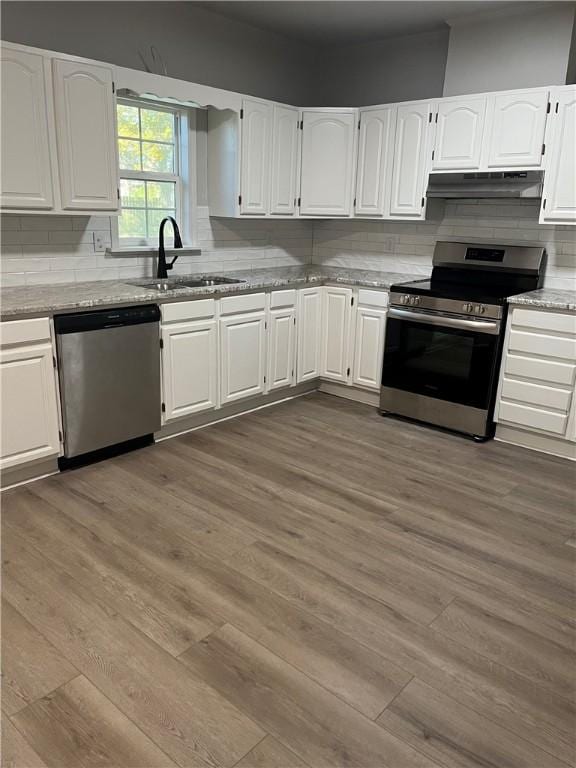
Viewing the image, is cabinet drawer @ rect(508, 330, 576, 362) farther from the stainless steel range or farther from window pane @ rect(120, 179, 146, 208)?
window pane @ rect(120, 179, 146, 208)

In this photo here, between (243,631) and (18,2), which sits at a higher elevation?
(18,2)

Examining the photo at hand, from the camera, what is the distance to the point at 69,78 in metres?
3.22

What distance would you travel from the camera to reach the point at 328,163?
4.75 metres

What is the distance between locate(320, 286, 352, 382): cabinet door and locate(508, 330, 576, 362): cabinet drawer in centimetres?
134

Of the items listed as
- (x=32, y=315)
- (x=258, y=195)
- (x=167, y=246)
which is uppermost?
(x=258, y=195)

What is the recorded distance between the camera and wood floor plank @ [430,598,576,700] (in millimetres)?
2021

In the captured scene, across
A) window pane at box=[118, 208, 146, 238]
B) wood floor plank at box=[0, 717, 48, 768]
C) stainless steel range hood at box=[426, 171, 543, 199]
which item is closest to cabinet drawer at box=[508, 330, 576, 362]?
stainless steel range hood at box=[426, 171, 543, 199]

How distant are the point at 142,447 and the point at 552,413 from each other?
2.62 meters

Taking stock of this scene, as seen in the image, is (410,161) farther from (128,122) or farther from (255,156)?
(128,122)

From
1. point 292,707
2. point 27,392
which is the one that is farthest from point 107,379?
point 292,707

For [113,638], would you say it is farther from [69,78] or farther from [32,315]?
[69,78]

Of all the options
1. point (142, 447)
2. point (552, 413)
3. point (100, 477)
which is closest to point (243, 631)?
point (100, 477)

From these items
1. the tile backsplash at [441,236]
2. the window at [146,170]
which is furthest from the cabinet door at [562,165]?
the window at [146,170]

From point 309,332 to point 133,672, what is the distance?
10.7ft
